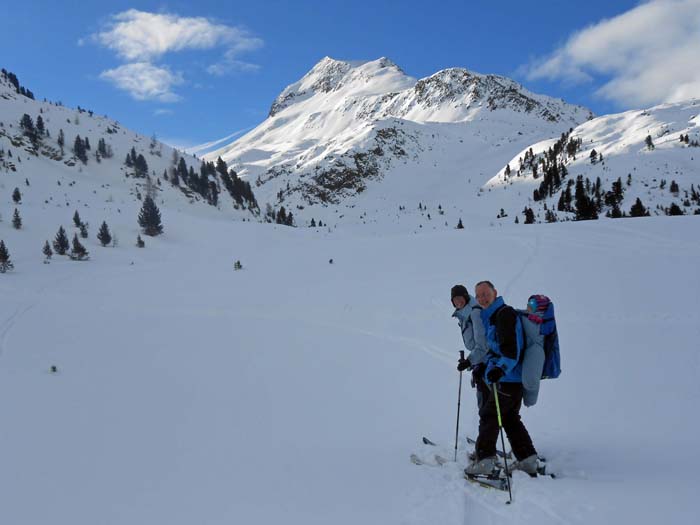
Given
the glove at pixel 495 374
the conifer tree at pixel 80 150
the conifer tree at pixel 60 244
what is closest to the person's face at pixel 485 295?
the glove at pixel 495 374

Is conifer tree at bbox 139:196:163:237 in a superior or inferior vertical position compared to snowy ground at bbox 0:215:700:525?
superior

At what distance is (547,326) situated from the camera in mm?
4336

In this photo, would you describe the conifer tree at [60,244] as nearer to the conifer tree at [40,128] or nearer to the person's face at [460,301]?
the person's face at [460,301]

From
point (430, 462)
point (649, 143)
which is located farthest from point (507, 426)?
point (649, 143)

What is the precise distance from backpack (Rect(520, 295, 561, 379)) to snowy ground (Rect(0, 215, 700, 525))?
1114 mm

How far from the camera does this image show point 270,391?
24.7 ft

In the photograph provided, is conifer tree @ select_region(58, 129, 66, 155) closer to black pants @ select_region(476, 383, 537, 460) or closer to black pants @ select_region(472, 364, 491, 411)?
black pants @ select_region(472, 364, 491, 411)

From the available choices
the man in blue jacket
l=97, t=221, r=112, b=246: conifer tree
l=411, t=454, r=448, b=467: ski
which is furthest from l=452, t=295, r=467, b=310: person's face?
l=97, t=221, r=112, b=246: conifer tree

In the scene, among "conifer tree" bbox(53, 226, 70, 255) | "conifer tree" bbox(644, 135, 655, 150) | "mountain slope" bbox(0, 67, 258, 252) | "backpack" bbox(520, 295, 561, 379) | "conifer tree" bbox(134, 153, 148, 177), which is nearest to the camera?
"backpack" bbox(520, 295, 561, 379)

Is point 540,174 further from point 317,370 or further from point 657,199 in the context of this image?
point 317,370

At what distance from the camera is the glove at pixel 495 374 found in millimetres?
4414

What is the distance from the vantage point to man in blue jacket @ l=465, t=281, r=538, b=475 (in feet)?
14.2

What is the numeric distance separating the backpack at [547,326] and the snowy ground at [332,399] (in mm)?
1114

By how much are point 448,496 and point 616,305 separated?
29.6 ft
